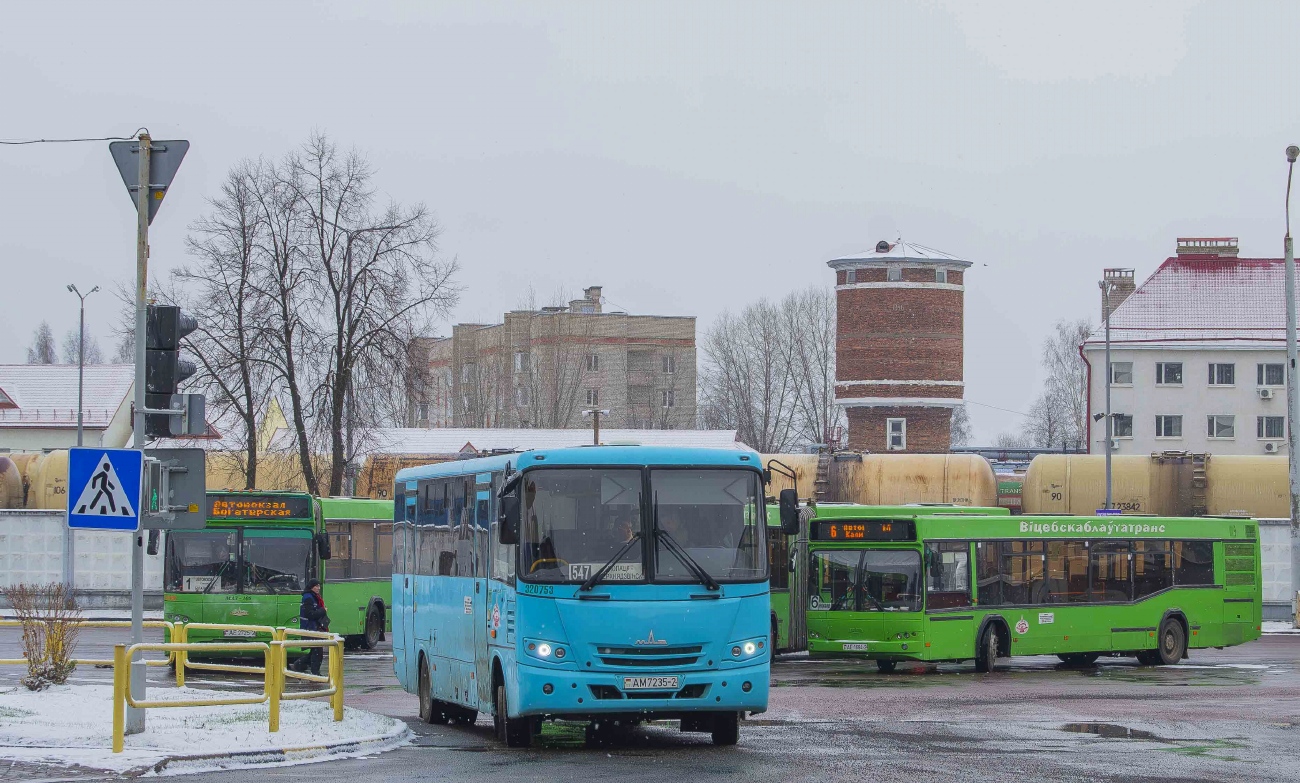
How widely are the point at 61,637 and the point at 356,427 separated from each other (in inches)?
1157

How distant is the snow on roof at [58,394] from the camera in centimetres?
8562

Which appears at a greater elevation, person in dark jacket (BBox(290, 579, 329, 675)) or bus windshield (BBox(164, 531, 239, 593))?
bus windshield (BBox(164, 531, 239, 593))

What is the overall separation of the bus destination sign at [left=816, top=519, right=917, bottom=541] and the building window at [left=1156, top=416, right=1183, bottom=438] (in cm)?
5557

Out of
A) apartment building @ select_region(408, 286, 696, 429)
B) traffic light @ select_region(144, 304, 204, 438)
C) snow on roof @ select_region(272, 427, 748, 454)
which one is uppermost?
apartment building @ select_region(408, 286, 696, 429)

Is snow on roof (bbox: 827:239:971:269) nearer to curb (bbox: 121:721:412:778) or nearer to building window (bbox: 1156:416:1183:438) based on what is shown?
building window (bbox: 1156:416:1183:438)

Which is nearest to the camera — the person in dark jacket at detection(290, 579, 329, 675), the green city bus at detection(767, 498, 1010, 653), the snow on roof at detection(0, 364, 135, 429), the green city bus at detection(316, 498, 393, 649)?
the person in dark jacket at detection(290, 579, 329, 675)

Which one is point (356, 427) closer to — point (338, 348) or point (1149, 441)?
point (338, 348)

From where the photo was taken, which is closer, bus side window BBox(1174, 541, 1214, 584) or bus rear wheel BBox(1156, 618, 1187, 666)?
bus rear wheel BBox(1156, 618, 1187, 666)

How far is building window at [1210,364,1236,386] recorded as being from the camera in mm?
79875

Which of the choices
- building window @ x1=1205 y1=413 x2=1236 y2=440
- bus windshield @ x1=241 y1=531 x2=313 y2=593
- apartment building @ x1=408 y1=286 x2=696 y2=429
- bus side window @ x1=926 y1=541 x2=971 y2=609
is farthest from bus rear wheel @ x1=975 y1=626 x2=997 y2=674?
apartment building @ x1=408 y1=286 x2=696 y2=429

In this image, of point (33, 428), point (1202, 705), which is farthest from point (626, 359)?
point (1202, 705)

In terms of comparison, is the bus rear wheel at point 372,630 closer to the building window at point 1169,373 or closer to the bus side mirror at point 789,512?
the bus side mirror at point 789,512

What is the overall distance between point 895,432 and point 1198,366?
16.0 m

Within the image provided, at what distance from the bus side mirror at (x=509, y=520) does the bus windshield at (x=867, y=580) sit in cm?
1323
